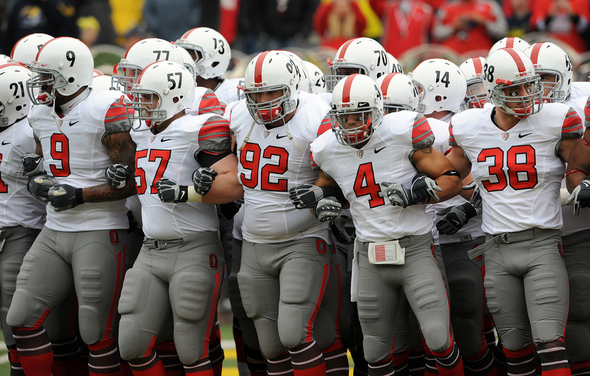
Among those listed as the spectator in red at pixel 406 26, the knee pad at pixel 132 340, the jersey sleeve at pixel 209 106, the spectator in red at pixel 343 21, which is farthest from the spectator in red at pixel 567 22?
the knee pad at pixel 132 340

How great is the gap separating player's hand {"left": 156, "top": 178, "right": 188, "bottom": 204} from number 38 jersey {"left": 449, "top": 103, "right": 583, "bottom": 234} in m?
1.67

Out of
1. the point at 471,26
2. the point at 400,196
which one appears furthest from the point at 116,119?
Result: the point at 471,26

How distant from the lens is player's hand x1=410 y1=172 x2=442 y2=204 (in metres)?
5.32

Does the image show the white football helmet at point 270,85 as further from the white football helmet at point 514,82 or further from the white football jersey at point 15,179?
the white football jersey at point 15,179

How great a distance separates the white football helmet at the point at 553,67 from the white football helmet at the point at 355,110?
1.23 m

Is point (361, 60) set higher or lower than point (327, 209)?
higher

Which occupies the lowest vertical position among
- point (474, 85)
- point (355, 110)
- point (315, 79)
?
point (355, 110)

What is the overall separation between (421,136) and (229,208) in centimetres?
144

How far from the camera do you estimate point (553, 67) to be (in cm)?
615

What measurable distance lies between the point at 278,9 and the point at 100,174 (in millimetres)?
6374

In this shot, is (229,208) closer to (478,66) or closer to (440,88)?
A: (440,88)

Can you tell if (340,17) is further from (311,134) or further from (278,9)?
(311,134)

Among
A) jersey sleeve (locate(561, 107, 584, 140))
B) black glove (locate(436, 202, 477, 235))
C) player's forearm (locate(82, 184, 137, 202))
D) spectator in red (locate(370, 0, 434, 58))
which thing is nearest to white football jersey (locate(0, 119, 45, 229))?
player's forearm (locate(82, 184, 137, 202))

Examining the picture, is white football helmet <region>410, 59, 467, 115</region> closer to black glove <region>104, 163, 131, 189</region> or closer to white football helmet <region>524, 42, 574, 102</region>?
white football helmet <region>524, 42, 574, 102</region>
